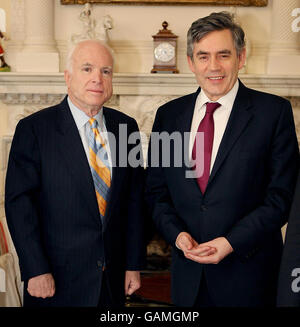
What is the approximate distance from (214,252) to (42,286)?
25.9 inches

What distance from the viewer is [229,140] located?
1.99 m

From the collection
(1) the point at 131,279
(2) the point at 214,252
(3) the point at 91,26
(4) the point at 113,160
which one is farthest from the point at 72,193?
(3) the point at 91,26

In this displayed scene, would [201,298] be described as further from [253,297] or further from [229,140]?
[229,140]

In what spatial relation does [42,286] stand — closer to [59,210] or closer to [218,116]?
[59,210]

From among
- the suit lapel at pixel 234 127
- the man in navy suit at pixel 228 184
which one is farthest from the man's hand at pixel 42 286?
the suit lapel at pixel 234 127

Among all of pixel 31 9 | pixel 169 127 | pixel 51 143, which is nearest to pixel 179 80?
pixel 31 9

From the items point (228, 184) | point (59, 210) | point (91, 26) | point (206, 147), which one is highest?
point (91, 26)

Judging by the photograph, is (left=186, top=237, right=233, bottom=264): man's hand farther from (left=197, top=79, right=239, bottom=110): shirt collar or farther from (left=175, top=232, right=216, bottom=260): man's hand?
(left=197, top=79, right=239, bottom=110): shirt collar

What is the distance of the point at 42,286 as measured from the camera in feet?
6.45

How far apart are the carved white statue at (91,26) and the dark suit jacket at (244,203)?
5.63 ft

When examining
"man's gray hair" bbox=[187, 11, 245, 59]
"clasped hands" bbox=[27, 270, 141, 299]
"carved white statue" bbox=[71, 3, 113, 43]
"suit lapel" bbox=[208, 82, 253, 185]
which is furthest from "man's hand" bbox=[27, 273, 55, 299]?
"carved white statue" bbox=[71, 3, 113, 43]

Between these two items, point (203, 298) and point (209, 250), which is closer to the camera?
point (209, 250)

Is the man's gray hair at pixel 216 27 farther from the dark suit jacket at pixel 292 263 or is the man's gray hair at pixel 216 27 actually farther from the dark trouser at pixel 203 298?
the dark trouser at pixel 203 298

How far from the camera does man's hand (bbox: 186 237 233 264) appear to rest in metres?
1.93
